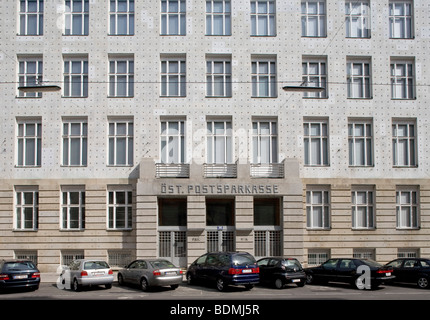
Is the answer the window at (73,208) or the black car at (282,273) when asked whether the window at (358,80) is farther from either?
the window at (73,208)

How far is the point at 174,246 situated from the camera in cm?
2680

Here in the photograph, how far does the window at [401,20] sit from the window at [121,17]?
1734 centimetres

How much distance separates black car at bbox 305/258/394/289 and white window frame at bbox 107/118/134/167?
529 inches

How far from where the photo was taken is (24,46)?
28172 millimetres

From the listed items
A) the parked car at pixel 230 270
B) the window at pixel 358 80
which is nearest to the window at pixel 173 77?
the window at pixel 358 80

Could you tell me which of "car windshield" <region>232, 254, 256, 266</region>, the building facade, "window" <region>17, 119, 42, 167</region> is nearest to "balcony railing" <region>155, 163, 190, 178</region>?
the building facade

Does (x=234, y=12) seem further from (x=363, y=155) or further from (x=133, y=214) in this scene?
(x=133, y=214)

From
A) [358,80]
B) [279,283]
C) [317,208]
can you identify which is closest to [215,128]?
[317,208]

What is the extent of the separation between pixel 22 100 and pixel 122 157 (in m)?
7.32

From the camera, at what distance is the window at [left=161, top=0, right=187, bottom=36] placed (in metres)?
28.7

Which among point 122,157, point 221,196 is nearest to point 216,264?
point 221,196

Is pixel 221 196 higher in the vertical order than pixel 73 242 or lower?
higher

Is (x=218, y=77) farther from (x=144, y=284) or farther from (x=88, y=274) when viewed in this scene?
(x=88, y=274)
